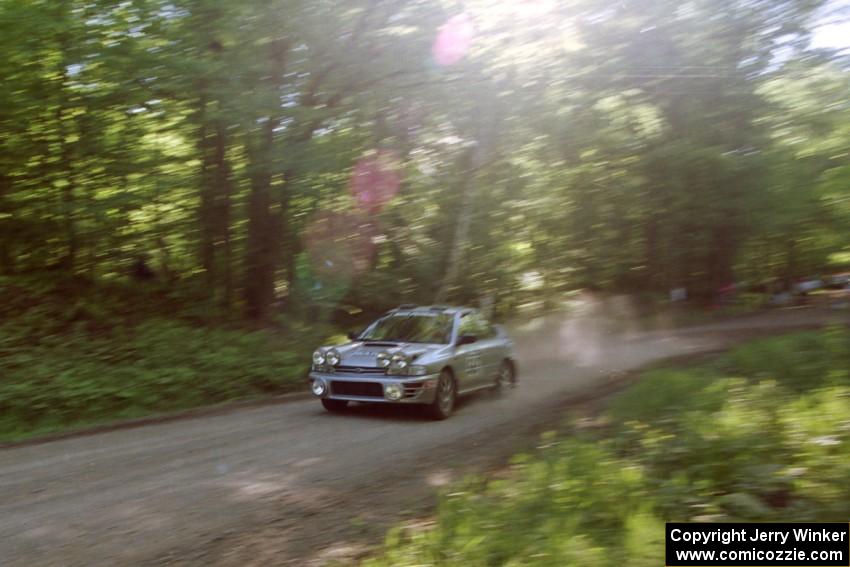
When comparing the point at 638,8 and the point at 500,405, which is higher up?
the point at 638,8

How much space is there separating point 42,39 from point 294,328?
781cm

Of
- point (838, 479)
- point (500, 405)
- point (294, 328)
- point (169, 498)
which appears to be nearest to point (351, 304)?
point (294, 328)

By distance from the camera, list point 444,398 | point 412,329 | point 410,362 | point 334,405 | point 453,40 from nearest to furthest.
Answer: point 410,362 < point 444,398 < point 334,405 < point 412,329 < point 453,40

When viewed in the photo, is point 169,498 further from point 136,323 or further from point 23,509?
point 136,323

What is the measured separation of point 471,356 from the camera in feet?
43.3

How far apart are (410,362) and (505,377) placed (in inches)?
141

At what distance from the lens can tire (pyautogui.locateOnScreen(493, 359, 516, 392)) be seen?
14.6m

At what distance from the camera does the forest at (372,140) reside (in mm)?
15836

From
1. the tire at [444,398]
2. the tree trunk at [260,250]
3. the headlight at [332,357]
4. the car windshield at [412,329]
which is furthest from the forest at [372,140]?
the headlight at [332,357]

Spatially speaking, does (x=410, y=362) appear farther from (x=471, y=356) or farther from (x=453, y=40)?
(x=453, y=40)

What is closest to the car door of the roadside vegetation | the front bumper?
the front bumper

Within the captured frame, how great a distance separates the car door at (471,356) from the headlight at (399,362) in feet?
3.71

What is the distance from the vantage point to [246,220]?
19.2 metres

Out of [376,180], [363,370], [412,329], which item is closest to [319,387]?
[363,370]
